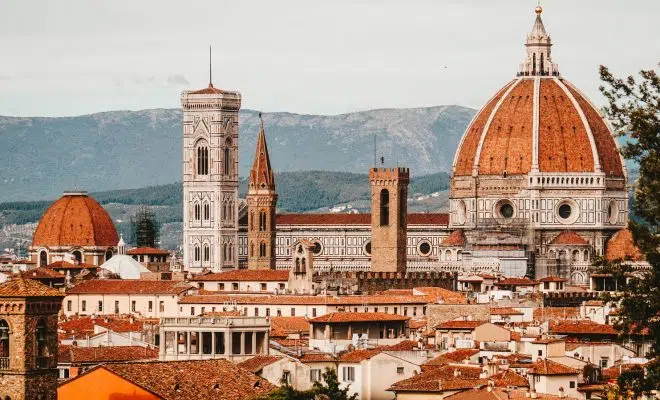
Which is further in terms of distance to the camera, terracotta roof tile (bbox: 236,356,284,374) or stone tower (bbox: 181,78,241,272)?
stone tower (bbox: 181,78,241,272)

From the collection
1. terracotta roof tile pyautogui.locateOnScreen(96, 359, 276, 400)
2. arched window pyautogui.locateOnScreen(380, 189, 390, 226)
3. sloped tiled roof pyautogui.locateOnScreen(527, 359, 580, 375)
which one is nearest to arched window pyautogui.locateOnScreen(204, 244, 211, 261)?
arched window pyautogui.locateOnScreen(380, 189, 390, 226)

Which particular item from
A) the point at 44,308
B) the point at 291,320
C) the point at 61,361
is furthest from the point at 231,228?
the point at 44,308

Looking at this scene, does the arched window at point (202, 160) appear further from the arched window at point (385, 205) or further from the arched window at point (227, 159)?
the arched window at point (385, 205)

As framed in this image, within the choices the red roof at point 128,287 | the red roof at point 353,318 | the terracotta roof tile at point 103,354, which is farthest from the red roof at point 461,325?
the red roof at point 128,287

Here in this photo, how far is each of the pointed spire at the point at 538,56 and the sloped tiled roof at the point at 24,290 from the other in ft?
371

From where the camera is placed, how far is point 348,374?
62.7m

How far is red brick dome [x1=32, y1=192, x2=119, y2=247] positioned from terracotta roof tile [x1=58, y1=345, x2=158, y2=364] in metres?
93.5

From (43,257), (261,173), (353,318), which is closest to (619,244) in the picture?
(261,173)

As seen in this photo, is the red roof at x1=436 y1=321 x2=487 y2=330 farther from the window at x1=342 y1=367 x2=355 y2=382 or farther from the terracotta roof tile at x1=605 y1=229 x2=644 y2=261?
the terracotta roof tile at x1=605 y1=229 x2=644 y2=261

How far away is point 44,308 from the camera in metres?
46.9

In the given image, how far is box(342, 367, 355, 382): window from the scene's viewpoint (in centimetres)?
6238

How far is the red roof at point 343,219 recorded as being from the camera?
161 meters

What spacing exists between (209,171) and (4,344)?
12004 centimetres

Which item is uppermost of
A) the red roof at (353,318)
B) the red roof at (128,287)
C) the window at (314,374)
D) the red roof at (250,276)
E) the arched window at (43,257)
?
the arched window at (43,257)
